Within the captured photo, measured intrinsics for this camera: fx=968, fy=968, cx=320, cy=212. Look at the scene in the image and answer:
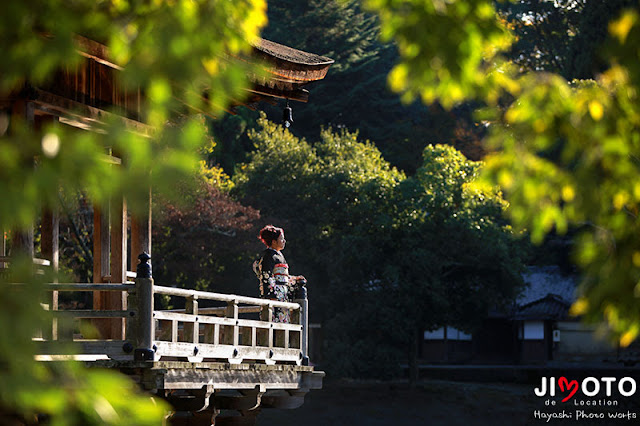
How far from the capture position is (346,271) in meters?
30.5

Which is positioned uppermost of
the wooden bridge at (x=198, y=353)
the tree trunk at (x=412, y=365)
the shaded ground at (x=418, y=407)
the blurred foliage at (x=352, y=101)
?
the blurred foliage at (x=352, y=101)

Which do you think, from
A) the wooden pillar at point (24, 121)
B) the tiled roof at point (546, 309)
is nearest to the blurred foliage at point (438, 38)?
the wooden pillar at point (24, 121)

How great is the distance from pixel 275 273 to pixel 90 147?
775cm

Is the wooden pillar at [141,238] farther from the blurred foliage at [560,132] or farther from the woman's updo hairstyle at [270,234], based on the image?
the blurred foliage at [560,132]

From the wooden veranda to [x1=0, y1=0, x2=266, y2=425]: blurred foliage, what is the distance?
4112mm

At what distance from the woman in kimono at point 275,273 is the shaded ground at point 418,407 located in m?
16.1

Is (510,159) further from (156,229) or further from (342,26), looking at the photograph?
(342,26)

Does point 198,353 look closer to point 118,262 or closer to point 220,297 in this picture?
point 220,297

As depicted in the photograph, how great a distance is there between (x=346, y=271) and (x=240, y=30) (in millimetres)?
26815

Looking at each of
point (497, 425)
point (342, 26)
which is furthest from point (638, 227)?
point (342, 26)

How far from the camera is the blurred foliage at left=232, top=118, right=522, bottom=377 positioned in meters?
29.9

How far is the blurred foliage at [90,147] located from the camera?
302 centimetres

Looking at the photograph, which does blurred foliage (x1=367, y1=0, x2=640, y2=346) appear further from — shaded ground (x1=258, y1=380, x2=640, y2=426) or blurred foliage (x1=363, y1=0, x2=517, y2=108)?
shaded ground (x1=258, y1=380, x2=640, y2=426)

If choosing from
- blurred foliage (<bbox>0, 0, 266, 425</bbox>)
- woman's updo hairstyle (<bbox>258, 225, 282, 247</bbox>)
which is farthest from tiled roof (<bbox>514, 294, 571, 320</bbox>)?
blurred foliage (<bbox>0, 0, 266, 425</bbox>)
